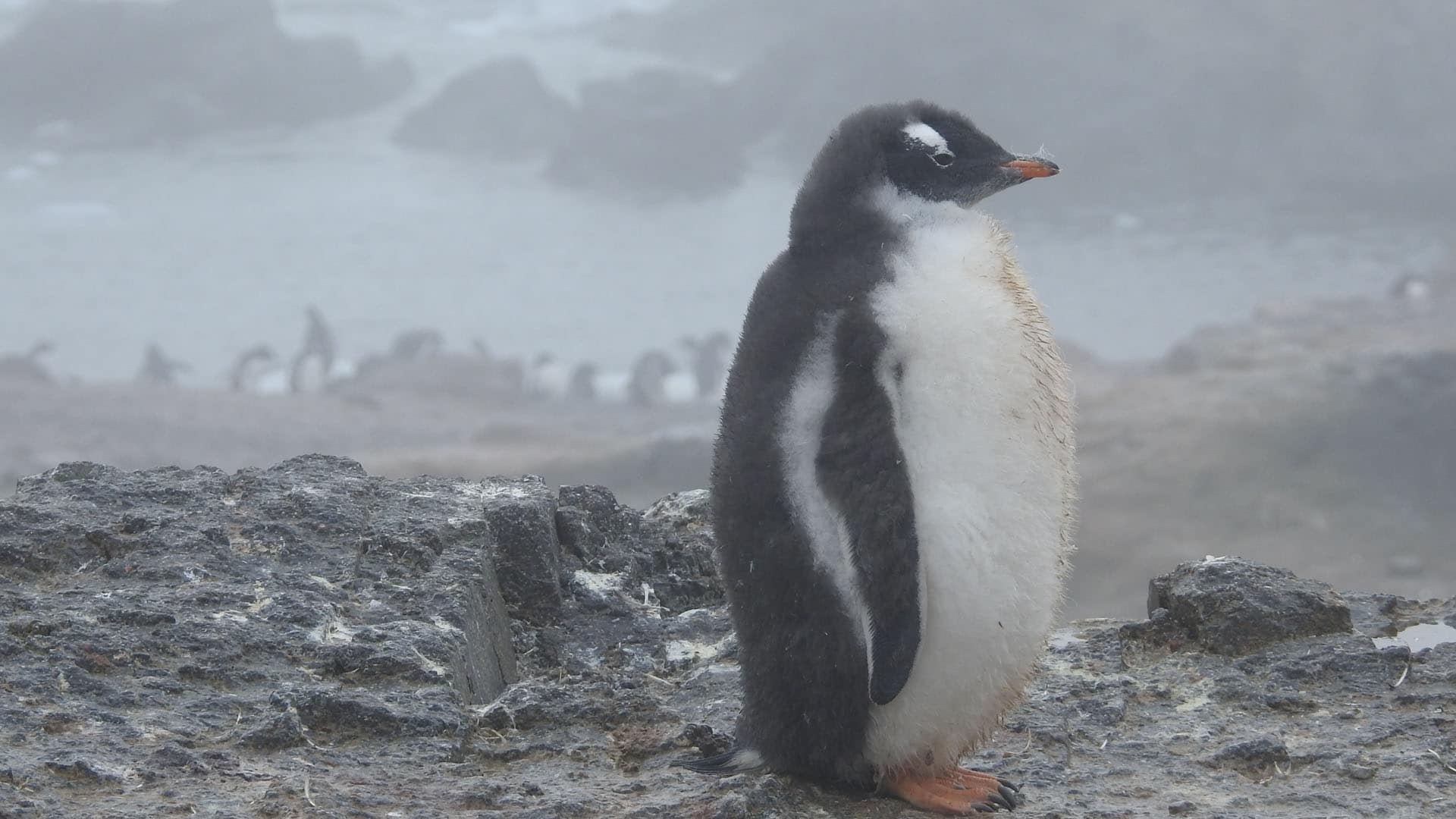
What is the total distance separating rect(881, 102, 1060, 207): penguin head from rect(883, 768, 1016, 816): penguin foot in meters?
0.96

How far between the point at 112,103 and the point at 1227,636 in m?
35.9

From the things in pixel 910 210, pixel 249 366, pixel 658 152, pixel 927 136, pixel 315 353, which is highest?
pixel 658 152

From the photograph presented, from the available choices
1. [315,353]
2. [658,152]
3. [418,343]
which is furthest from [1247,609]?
[658,152]

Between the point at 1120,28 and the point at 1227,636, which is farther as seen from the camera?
the point at 1120,28

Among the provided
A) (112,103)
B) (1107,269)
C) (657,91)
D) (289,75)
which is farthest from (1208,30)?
(112,103)

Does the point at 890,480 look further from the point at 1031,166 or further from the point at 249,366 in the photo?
the point at 249,366

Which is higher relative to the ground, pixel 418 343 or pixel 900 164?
pixel 418 343

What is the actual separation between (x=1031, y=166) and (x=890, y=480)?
Result: 0.64 meters

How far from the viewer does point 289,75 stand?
36688 mm

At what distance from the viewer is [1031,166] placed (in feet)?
8.04

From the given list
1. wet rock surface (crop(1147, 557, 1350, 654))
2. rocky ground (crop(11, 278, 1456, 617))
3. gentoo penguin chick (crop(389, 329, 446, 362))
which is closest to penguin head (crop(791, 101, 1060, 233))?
wet rock surface (crop(1147, 557, 1350, 654))

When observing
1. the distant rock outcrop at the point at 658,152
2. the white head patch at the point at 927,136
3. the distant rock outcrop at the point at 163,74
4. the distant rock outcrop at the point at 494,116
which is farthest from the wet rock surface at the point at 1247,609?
the distant rock outcrop at the point at 494,116

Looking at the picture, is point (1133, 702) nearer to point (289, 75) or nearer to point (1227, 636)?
point (1227, 636)

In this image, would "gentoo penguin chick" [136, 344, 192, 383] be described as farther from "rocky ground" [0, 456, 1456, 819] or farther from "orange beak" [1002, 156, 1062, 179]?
"orange beak" [1002, 156, 1062, 179]
